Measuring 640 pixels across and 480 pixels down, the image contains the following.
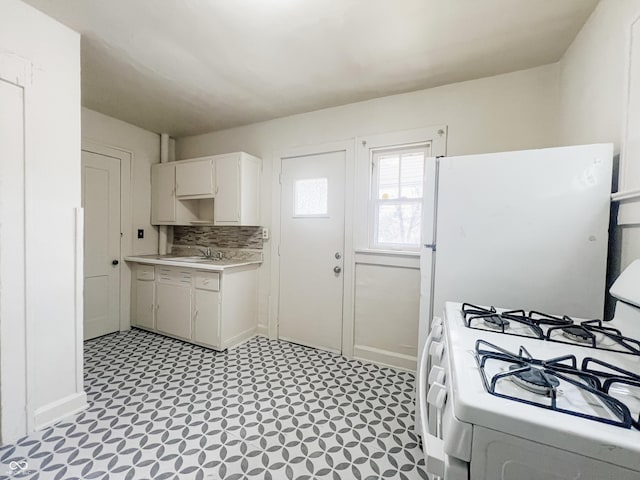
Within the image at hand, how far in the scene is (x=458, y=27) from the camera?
1644 mm

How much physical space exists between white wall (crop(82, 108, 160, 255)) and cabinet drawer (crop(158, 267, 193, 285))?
64 centimetres

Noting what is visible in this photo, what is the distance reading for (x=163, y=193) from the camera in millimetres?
3412

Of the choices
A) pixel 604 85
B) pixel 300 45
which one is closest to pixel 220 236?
pixel 300 45

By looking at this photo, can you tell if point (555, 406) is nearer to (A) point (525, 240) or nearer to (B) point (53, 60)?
(A) point (525, 240)

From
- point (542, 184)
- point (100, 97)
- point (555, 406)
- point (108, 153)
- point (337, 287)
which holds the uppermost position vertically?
point (100, 97)

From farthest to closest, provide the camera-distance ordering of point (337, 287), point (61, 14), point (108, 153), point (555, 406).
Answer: point (108, 153) < point (337, 287) < point (61, 14) < point (555, 406)

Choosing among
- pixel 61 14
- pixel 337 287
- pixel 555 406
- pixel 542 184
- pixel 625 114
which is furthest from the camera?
pixel 337 287

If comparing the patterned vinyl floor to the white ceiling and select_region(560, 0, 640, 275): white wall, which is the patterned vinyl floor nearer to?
select_region(560, 0, 640, 275): white wall

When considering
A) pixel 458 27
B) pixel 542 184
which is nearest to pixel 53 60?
pixel 458 27

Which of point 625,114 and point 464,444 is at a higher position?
point 625,114

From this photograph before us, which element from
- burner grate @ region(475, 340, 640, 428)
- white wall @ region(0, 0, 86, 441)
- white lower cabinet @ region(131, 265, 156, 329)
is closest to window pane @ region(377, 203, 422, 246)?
burner grate @ region(475, 340, 640, 428)

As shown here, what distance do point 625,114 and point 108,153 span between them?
4170 mm

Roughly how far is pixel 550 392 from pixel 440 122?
2234 millimetres

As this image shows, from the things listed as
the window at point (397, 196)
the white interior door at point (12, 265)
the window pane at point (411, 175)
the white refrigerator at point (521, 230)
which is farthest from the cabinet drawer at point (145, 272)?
the white refrigerator at point (521, 230)
